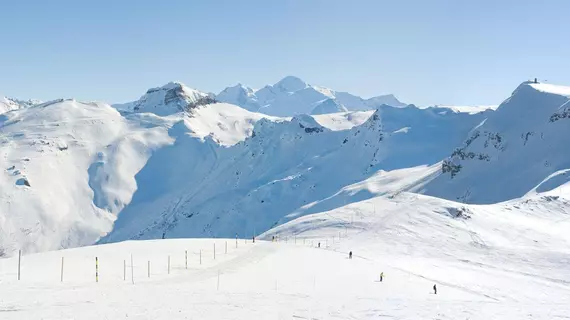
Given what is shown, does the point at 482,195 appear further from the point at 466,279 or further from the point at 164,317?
the point at 164,317

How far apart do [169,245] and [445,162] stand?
11713 cm

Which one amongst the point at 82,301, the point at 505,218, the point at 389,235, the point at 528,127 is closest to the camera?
the point at 82,301

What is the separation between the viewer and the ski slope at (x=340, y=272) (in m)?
32.8

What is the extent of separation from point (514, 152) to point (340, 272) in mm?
113994

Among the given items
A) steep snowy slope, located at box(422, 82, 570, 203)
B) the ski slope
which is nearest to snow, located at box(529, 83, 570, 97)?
steep snowy slope, located at box(422, 82, 570, 203)

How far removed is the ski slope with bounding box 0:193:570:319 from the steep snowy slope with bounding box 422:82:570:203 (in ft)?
132

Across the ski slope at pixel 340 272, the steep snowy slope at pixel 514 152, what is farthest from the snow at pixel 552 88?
the ski slope at pixel 340 272

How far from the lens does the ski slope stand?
32.8 m

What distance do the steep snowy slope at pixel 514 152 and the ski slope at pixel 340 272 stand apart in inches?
1583

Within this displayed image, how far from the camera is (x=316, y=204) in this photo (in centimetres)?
17488

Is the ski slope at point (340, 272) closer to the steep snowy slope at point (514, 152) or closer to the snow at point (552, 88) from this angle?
the steep snowy slope at point (514, 152)

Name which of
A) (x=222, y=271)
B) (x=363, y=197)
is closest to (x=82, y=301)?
(x=222, y=271)

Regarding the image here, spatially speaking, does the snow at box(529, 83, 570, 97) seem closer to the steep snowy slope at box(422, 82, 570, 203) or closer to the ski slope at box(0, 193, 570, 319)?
the steep snowy slope at box(422, 82, 570, 203)

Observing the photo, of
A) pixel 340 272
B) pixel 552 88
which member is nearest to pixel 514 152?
pixel 552 88
